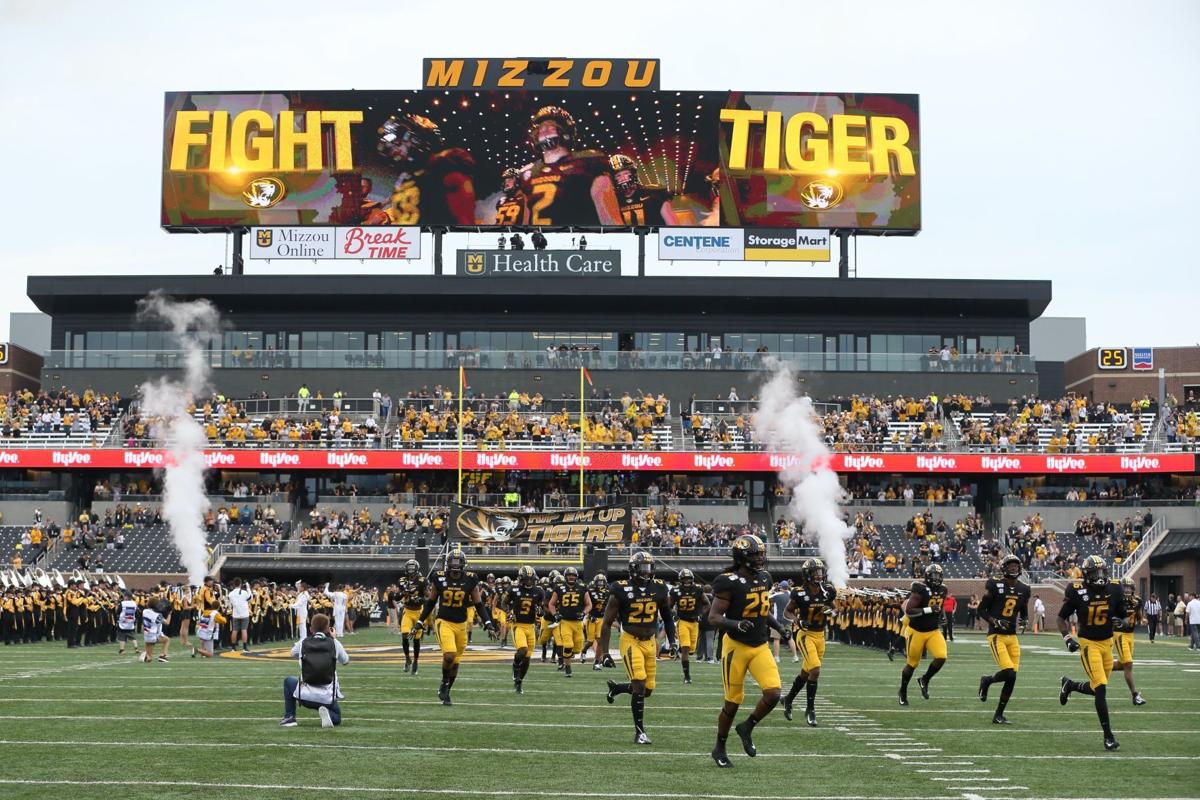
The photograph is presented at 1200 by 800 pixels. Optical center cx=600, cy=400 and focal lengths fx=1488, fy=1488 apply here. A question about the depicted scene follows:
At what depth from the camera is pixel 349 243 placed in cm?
6134

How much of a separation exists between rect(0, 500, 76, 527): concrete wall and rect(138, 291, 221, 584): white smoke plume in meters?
3.96

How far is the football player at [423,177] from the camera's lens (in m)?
61.5

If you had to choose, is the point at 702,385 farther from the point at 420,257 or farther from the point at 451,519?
the point at 451,519

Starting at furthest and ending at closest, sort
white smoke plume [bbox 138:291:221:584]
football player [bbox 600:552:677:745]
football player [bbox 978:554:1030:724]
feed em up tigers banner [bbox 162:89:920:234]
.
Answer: feed em up tigers banner [bbox 162:89:920:234] < white smoke plume [bbox 138:291:221:584] < football player [bbox 978:554:1030:724] < football player [bbox 600:552:677:745]

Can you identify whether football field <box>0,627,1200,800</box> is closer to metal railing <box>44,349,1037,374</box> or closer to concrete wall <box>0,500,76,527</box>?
concrete wall <box>0,500,76,527</box>

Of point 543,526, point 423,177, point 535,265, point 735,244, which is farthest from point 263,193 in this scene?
point 543,526

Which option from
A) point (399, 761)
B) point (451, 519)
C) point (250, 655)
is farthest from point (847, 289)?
point (399, 761)

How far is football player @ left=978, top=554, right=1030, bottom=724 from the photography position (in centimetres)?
1762

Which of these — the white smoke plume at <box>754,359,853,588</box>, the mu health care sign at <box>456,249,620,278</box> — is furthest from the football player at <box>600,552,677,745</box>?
the mu health care sign at <box>456,249,620,278</box>

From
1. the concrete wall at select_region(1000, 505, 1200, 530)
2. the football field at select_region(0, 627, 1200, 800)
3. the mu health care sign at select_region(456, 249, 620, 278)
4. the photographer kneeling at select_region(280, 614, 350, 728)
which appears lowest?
the football field at select_region(0, 627, 1200, 800)

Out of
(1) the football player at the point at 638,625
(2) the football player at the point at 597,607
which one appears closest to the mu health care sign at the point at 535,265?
(2) the football player at the point at 597,607

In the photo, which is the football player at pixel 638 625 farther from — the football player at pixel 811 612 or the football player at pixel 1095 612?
the football player at pixel 1095 612

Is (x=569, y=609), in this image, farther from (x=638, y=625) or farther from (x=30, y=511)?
(x=30, y=511)

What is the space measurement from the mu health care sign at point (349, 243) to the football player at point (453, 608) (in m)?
42.7
